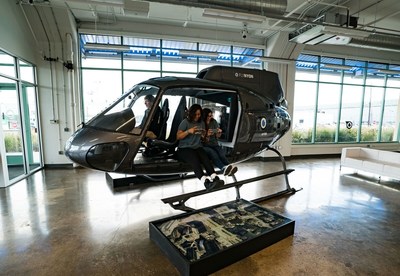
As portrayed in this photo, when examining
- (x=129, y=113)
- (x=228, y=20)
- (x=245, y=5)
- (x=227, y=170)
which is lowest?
(x=227, y=170)

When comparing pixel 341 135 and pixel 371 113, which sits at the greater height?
pixel 371 113

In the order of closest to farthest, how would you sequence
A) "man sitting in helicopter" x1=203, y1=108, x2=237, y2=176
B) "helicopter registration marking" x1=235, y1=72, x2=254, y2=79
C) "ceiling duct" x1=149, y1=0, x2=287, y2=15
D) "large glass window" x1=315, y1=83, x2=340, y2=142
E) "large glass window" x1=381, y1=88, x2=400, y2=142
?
"man sitting in helicopter" x1=203, y1=108, x2=237, y2=176 < "helicopter registration marking" x1=235, y1=72, x2=254, y2=79 < "ceiling duct" x1=149, y1=0, x2=287, y2=15 < "large glass window" x1=315, y1=83, x2=340, y2=142 < "large glass window" x1=381, y1=88, x2=400, y2=142

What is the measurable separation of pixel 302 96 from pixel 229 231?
21.9ft

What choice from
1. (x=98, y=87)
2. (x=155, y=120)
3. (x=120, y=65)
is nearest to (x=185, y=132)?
(x=155, y=120)

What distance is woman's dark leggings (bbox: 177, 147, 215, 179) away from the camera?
299 centimetres

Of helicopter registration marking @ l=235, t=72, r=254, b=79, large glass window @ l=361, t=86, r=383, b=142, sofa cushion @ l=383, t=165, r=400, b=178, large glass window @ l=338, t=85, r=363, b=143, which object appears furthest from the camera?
large glass window @ l=361, t=86, r=383, b=142

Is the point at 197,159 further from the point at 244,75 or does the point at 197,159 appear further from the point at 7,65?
the point at 7,65

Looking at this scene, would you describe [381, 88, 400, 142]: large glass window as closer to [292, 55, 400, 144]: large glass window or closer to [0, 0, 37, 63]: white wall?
[292, 55, 400, 144]: large glass window

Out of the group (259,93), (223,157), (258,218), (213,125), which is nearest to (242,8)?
(259,93)

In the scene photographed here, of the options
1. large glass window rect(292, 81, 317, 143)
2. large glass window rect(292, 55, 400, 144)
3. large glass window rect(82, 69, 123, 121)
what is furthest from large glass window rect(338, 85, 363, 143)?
large glass window rect(82, 69, 123, 121)

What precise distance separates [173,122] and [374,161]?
216 inches

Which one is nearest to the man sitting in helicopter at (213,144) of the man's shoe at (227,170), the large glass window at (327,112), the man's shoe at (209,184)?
the man's shoe at (227,170)

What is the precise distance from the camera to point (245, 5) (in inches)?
157

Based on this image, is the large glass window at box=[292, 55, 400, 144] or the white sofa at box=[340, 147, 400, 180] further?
the large glass window at box=[292, 55, 400, 144]
